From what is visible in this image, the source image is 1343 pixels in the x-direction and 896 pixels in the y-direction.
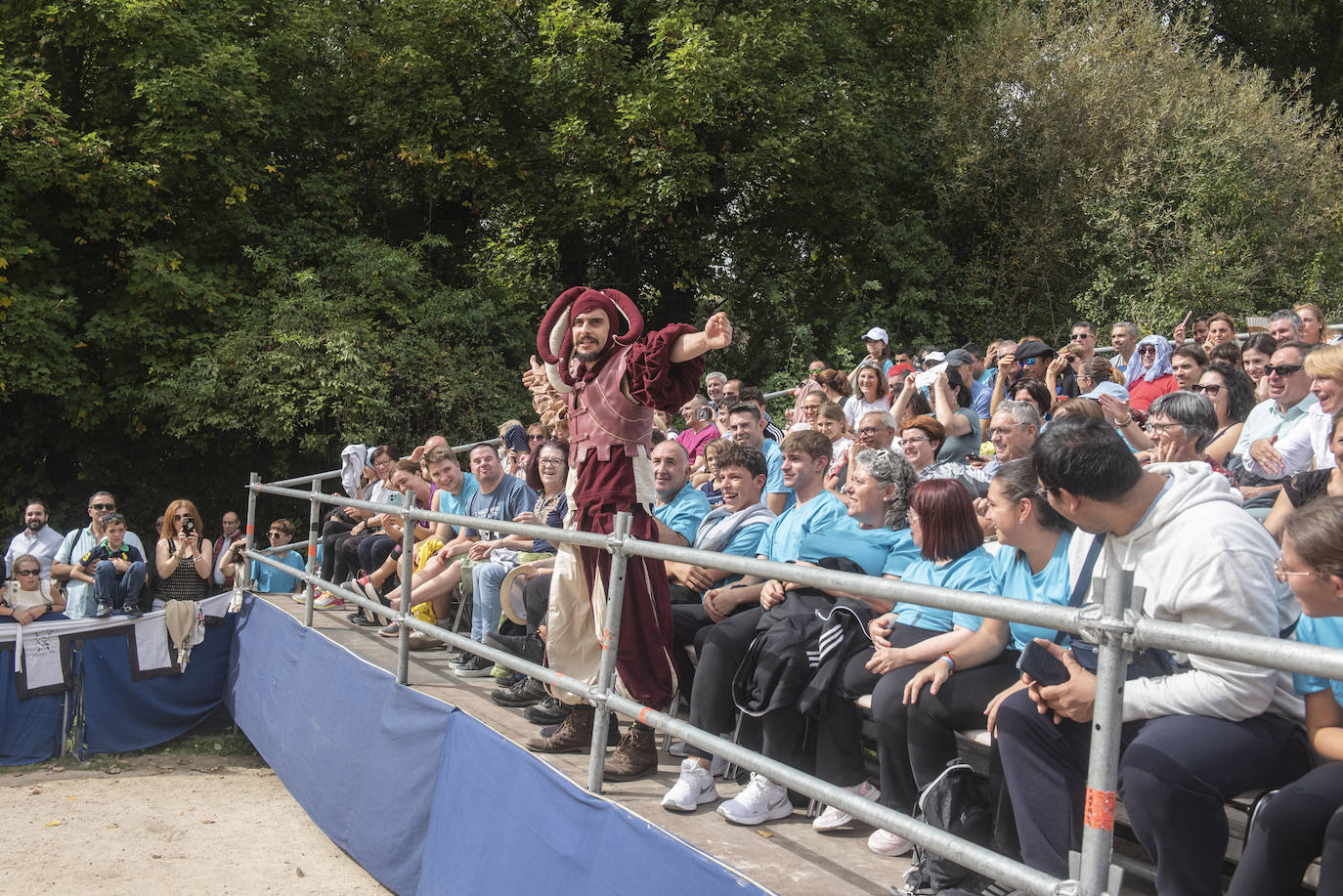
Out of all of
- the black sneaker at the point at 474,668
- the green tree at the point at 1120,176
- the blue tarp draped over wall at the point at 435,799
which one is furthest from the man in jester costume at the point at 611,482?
the green tree at the point at 1120,176

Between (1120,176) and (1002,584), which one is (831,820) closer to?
(1002,584)

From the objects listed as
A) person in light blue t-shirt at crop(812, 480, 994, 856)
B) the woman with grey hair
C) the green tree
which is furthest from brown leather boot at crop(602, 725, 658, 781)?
the green tree

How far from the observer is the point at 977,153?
16.6 metres

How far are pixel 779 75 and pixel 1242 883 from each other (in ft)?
51.7

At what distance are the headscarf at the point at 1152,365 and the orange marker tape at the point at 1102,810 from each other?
22.9 feet

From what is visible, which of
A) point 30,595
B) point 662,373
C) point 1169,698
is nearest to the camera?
point 1169,698

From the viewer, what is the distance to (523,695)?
5.21m

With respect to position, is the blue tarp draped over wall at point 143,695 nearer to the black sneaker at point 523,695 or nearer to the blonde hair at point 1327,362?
the black sneaker at point 523,695

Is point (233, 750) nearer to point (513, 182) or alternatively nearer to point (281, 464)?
point (281, 464)

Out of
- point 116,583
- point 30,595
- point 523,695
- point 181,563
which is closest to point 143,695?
point 116,583

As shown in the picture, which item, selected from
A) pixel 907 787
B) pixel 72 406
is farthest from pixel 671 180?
pixel 907 787

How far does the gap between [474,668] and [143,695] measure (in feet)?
19.1

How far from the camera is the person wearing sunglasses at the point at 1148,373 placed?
780cm

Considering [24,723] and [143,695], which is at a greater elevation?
[143,695]
